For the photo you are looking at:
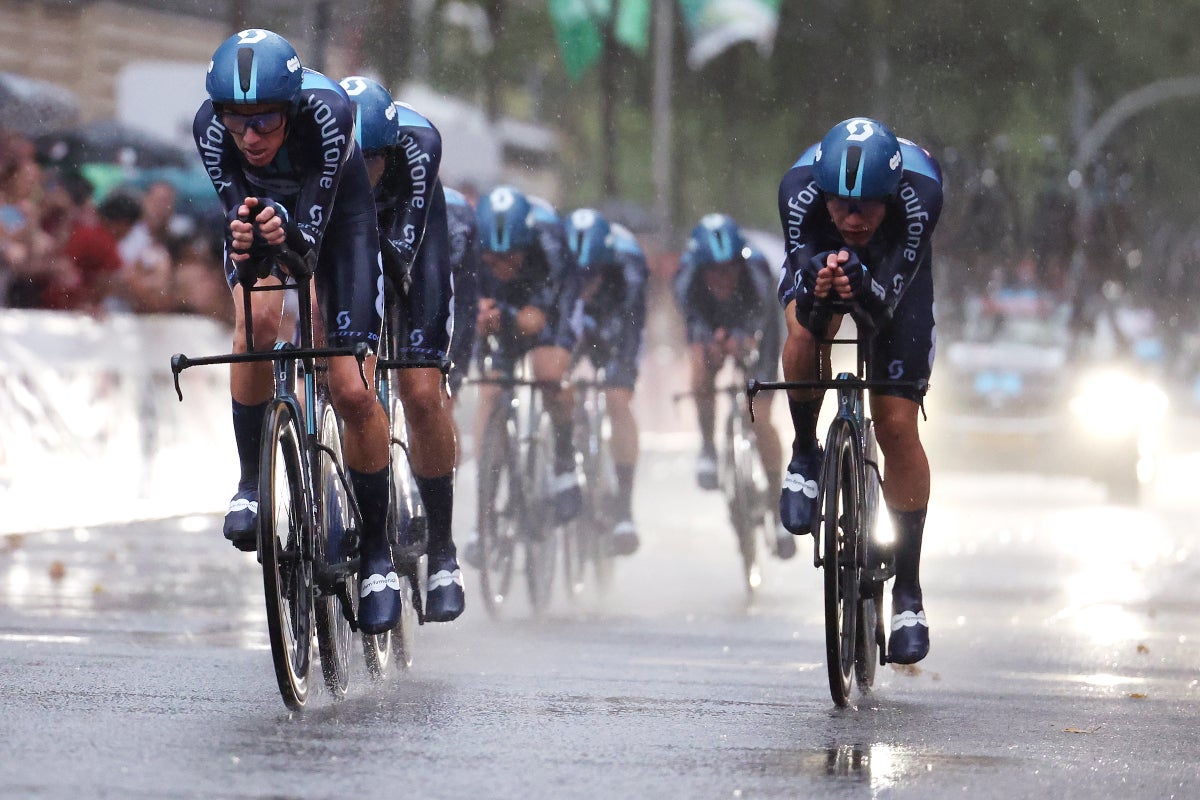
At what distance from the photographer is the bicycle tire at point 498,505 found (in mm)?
11578

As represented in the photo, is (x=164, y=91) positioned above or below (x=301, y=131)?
above

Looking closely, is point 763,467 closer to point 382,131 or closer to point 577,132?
point 382,131

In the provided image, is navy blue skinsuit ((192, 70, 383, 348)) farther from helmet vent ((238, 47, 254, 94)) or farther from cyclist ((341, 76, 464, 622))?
cyclist ((341, 76, 464, 622))

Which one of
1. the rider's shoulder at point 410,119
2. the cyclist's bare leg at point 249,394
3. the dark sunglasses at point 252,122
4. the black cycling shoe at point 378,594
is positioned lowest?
the black cycling shoe at point 378,594

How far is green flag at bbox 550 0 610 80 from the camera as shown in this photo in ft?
101

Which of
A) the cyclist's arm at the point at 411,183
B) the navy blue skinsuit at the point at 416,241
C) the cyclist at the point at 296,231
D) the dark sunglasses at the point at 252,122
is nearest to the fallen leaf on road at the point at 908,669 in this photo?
the navy blue skinsuit at the point at 416,241

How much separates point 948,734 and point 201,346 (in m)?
11.8

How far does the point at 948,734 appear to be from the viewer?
285 inches

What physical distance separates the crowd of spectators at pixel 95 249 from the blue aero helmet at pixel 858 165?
386 inches

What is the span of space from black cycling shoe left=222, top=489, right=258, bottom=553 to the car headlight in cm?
1329

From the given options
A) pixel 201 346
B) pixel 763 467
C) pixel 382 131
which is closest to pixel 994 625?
pixel 763 467

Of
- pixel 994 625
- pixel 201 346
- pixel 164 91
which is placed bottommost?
pixel 994 625

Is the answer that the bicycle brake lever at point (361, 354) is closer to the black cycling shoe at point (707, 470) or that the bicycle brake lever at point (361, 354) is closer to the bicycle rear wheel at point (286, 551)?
the bicycle rear wheel at point (286, 551)

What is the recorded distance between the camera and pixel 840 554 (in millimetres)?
7684
